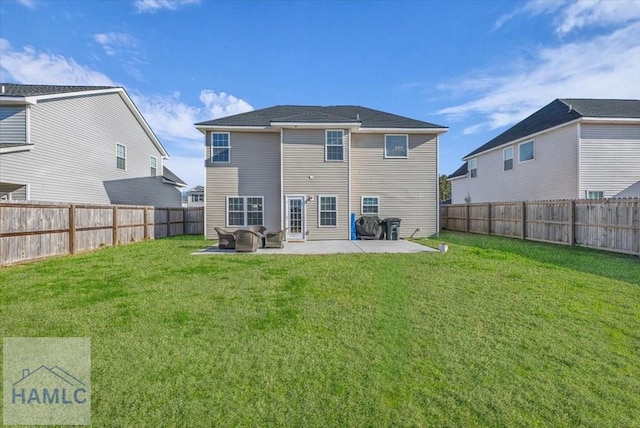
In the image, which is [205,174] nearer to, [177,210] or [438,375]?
[177,210]

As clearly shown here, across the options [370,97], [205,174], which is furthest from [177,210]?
[370,97]

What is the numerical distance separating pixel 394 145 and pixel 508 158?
30.6ft

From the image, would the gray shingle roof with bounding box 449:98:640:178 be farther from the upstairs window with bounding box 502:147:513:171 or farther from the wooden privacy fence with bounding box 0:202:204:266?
the wooden privacy fence with bounding box 0:202:204:266

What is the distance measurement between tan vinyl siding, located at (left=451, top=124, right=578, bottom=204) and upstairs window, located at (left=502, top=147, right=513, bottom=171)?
25cm

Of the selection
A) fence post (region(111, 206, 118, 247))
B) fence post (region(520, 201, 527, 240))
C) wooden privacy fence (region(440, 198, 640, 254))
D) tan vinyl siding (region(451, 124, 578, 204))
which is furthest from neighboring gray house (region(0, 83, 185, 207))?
tan vinyl siding (region(451, 124, 578, 204))

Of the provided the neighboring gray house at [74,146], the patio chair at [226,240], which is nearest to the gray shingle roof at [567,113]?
the patio chair at [226,240]

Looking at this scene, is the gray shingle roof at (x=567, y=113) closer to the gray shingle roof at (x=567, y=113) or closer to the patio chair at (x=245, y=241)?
the gray shingle roof at (x=567, y=113)

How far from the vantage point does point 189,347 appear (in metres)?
3.54

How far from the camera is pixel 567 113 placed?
15.1m

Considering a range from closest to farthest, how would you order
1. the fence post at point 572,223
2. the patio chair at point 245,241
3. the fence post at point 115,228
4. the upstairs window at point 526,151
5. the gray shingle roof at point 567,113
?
the patio chair at point 245,241 < the fence post at point 572,223 < the fence post at point 115,228 < the gray shingle roof at point 567,113 < the upstairs window at point 526,151

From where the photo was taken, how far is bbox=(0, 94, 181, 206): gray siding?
38.3 ft

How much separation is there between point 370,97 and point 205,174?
38.2 feet

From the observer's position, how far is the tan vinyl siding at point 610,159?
14.0 metres

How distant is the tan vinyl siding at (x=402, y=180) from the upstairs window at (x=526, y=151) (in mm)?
6676
